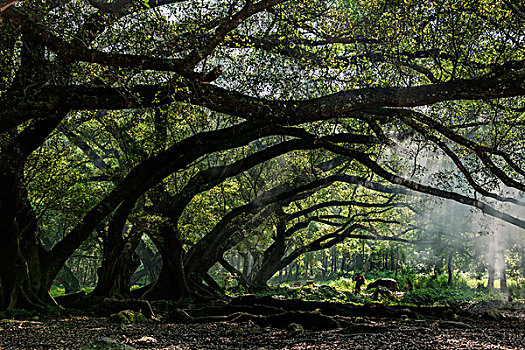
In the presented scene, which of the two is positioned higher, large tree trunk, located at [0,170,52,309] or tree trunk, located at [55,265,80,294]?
large tree trunk, located at [0,170,52,309]

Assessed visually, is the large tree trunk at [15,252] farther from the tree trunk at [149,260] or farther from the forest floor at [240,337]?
the tree trunk at [149,260]

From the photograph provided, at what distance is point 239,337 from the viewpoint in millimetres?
6758

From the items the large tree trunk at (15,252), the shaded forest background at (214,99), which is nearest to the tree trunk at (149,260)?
the shaded forest background at (214,99)

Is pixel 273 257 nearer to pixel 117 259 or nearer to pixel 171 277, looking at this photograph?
pixel 171 277

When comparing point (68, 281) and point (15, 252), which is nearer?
point (15, 252)

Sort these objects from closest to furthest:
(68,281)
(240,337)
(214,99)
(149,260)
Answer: (214,99) < (240,337) < (68,281) < (149,260)

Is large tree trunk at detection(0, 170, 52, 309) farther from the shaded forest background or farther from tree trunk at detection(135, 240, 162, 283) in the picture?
tree trunk at detection(135, 240, 162, 283)

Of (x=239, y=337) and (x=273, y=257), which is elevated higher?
(x=273, y=257)

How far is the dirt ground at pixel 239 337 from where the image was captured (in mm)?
5582

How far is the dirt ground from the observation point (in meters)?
5.58

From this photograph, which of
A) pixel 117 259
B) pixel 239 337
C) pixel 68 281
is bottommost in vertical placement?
pixel 68 281

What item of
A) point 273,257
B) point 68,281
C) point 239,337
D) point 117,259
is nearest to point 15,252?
point 117,259

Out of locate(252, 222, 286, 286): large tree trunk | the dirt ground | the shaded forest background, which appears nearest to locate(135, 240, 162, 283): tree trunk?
locate(252, 222, 286, 286): large tree trunk

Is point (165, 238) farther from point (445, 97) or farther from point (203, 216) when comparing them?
point (445, 97)
